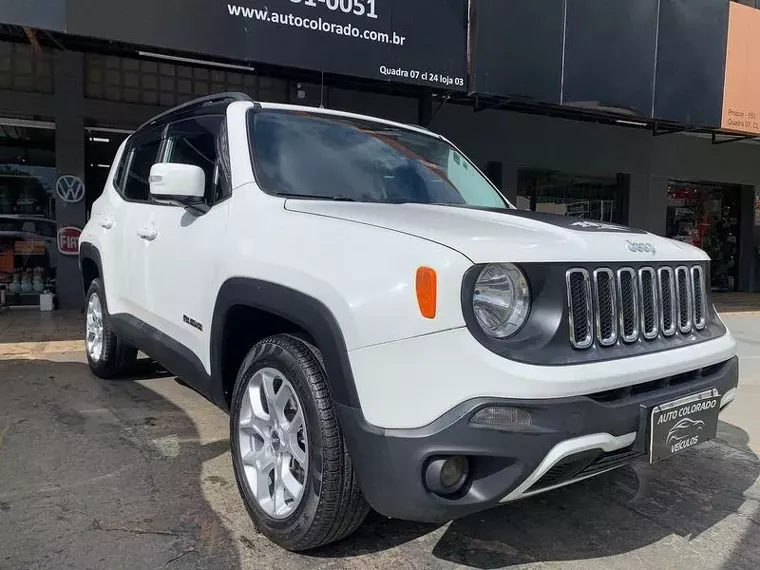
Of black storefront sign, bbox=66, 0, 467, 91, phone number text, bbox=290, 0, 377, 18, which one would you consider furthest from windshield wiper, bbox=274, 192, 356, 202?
phone number text, bbox=290, 0, 377, 18

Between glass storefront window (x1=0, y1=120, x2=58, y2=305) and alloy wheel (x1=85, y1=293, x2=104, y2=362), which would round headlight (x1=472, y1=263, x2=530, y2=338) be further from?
glass storefront window (x1=0, y1=120, x2=58, y2=305)

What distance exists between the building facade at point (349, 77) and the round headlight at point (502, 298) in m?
4.51

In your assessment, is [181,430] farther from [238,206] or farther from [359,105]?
[359,105]

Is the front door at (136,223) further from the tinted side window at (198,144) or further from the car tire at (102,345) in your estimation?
the car tire at (102,345)

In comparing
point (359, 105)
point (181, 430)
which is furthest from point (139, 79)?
point (181, 430)

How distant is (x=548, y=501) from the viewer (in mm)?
3211

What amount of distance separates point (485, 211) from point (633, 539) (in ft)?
5.29

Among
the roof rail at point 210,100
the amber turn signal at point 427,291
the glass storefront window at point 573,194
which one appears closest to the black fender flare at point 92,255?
the roof rail at point 210,100

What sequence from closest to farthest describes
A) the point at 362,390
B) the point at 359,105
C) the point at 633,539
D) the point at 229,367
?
1. the point at 362,390
2. the point at 633,539
3. the point at 229,367
4. the point at 359,105

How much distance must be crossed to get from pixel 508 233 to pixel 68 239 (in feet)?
28.0

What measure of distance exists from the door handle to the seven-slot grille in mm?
2561

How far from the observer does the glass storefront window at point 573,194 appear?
1259 centimetres

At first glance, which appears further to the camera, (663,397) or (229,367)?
(229,367)

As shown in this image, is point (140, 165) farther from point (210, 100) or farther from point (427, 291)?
point (427, 291)
